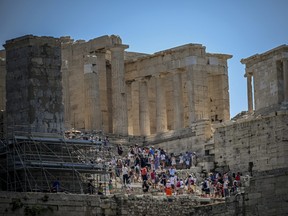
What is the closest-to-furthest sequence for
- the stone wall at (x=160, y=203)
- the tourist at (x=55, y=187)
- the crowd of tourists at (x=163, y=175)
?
1. the stone wall at (x=160, y=203)
2. the tourist at (x=55, y=187)
3. the crowd of tourists at (x=163, y=175)

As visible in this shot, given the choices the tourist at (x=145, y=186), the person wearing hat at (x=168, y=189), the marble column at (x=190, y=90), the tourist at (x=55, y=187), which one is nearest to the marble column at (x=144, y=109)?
the marble column at (x=190, y=90)

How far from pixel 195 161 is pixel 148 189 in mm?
11301

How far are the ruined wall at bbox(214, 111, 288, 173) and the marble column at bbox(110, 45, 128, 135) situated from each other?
12.6 metres

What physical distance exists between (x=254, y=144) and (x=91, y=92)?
1695 centimetres

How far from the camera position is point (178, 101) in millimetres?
92312

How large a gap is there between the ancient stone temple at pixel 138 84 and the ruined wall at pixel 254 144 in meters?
11.7

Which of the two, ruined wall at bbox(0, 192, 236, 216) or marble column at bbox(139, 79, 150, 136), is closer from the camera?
ruined wall at bbox(0, 192, 236, 216)

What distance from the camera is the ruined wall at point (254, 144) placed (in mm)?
74750

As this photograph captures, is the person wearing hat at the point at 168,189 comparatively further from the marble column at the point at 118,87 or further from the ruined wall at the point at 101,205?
the marble column at the point at 118,87

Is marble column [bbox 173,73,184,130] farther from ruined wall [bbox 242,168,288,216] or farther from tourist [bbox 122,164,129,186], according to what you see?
ruined wall [bbox 242,168,288,216]

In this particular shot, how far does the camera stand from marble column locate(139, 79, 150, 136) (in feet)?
302

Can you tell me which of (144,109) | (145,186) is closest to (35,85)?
(145,186)

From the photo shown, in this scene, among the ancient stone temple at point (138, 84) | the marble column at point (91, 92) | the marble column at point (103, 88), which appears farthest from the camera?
the marble column at point (103, 88)

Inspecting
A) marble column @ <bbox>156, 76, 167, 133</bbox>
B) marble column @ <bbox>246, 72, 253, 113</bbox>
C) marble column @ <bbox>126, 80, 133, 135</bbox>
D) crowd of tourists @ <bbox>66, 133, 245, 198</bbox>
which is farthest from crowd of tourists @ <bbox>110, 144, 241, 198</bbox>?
marble column @ <bbox>246, 72, 253, 113</bbox>
